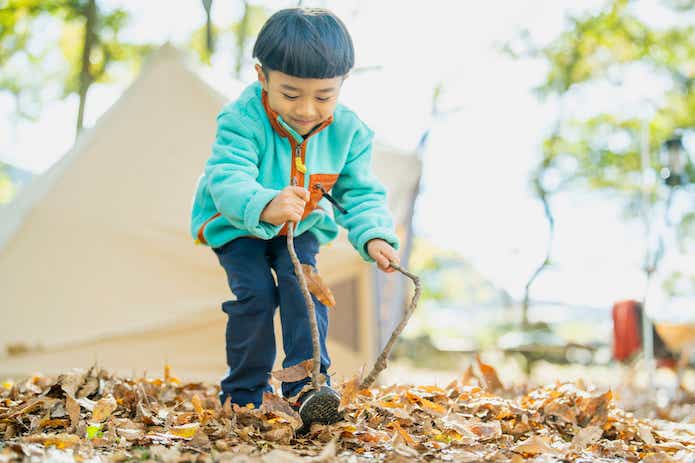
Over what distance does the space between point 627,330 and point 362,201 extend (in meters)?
7.12

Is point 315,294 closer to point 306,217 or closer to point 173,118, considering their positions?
→ point 306,217

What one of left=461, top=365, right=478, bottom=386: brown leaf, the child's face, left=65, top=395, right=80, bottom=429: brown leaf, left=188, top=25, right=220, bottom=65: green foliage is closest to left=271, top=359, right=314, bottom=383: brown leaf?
left=65, top=395, right=80, bottom=429: brown leaf

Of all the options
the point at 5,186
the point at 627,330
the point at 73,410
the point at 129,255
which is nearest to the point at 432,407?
the point at 73,410

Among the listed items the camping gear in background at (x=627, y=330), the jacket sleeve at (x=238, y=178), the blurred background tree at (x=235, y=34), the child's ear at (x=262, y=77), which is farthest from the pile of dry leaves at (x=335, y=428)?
the blurred background tree at (x=235, y=34)

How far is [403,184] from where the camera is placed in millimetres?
4984

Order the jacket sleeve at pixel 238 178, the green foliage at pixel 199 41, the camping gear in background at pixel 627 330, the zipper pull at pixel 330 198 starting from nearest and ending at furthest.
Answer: the jacket sleeve at pixel 238 178 < the zipper pull at pixel 330 198 < the camping gear in background at pixel 627 330 < the green foliage at pixel 199 41

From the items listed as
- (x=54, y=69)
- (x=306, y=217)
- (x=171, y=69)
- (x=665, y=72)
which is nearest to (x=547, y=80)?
(x=665, y=72)

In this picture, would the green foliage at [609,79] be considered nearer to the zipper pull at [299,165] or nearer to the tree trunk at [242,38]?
the tree trunk at [242,38]

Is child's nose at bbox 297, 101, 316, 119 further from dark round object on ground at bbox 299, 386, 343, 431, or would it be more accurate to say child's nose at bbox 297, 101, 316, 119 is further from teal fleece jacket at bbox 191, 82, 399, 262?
dark round object on ground at bbox 299, 386, 343, 431

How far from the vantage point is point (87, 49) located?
11.4 meters

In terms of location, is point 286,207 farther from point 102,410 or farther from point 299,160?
point 102,410

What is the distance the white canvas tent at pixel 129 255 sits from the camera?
4359mm

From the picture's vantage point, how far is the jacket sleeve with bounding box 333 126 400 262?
2088 mm

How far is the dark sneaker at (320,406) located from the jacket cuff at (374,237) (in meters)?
0.46
